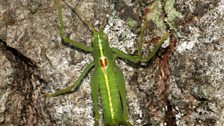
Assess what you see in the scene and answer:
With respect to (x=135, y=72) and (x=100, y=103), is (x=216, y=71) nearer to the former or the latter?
(x=135, y=72)

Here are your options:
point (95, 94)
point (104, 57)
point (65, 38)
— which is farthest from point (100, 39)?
point (95, 94)

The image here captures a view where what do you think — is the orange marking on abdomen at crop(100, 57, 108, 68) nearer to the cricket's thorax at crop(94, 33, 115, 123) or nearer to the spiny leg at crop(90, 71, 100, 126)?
the cricket's thorax at crop(94, 33, 115, 123)

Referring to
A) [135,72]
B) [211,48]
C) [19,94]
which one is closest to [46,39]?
[19,94]

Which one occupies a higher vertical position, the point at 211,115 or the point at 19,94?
the point at 19,94

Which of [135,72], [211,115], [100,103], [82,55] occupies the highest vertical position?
[82,55]

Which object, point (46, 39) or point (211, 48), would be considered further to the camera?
point (46, 39)

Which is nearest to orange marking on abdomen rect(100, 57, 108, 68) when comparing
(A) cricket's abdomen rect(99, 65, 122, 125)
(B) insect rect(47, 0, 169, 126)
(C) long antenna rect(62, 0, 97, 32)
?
(B) insect rect(47, 0, 169, 126)
